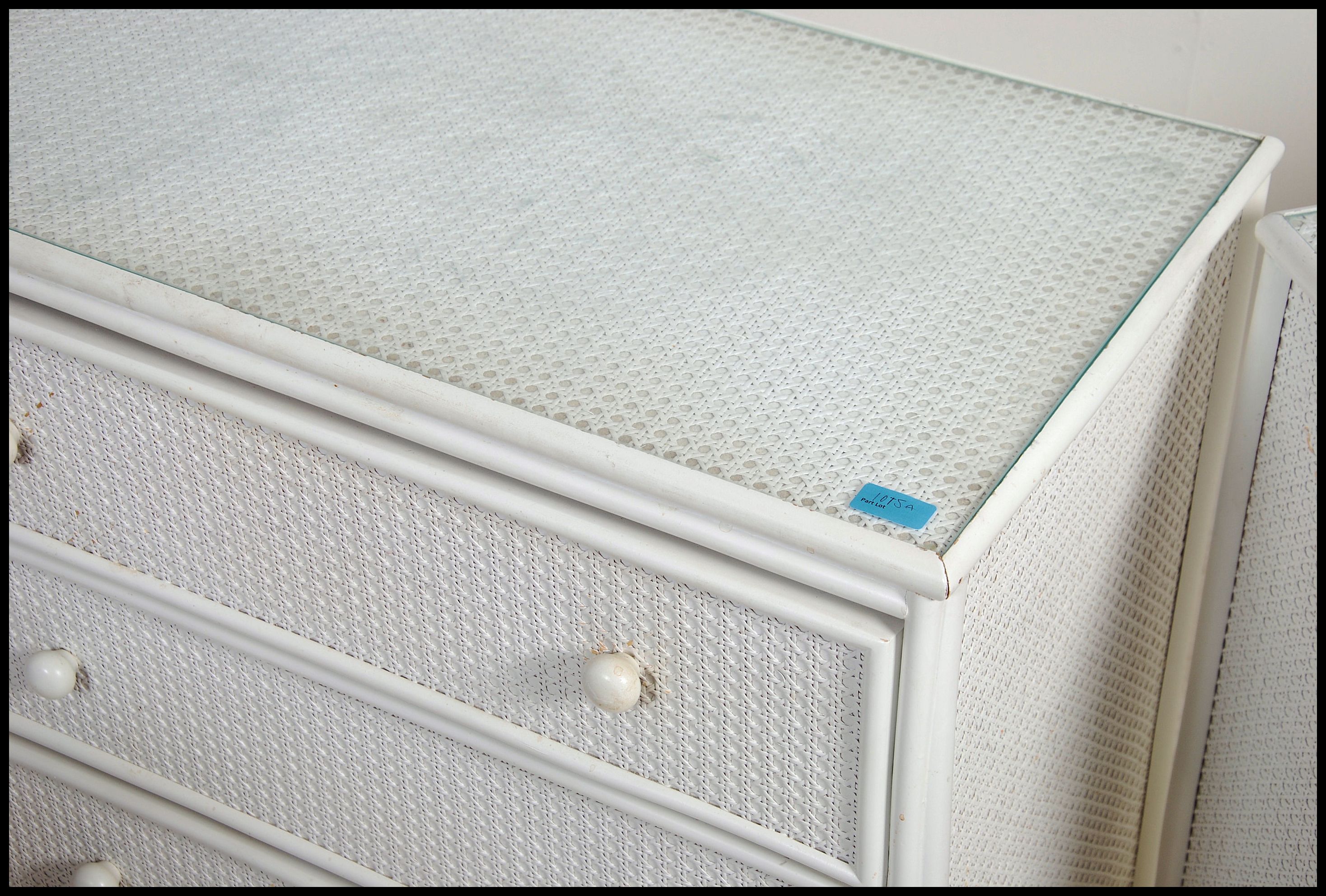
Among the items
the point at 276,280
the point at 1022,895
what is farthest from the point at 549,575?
the point at 1022,895

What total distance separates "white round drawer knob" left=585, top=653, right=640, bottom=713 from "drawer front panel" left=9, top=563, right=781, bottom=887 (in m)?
0.11

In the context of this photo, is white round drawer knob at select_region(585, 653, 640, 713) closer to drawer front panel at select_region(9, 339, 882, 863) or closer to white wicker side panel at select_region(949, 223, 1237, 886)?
drawer front panel at select_region(9, 339, 882, 863)

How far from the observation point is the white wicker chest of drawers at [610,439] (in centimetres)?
55

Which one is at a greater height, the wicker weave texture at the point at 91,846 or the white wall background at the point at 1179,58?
the white wall background at the point at 1179,58

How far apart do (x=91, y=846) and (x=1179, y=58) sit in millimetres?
972

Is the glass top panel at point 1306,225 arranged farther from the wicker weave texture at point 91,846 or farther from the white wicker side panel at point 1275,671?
the wicker weave texture at point 91,846

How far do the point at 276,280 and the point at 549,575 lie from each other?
21cm

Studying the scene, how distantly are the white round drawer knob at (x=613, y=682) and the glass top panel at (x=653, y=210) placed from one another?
0.34 feet

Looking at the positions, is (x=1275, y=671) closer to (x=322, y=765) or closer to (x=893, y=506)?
(x=893, y=506)

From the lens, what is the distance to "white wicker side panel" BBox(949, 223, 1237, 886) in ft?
1.93

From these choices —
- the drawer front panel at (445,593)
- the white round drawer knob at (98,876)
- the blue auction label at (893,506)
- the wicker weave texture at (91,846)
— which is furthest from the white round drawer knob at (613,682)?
the white round drawer knob at (98,876)

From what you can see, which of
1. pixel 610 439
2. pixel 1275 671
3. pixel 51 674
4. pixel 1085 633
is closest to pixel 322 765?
pixel 51 674

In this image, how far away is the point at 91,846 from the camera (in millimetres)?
878

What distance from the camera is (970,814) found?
0.61 m
